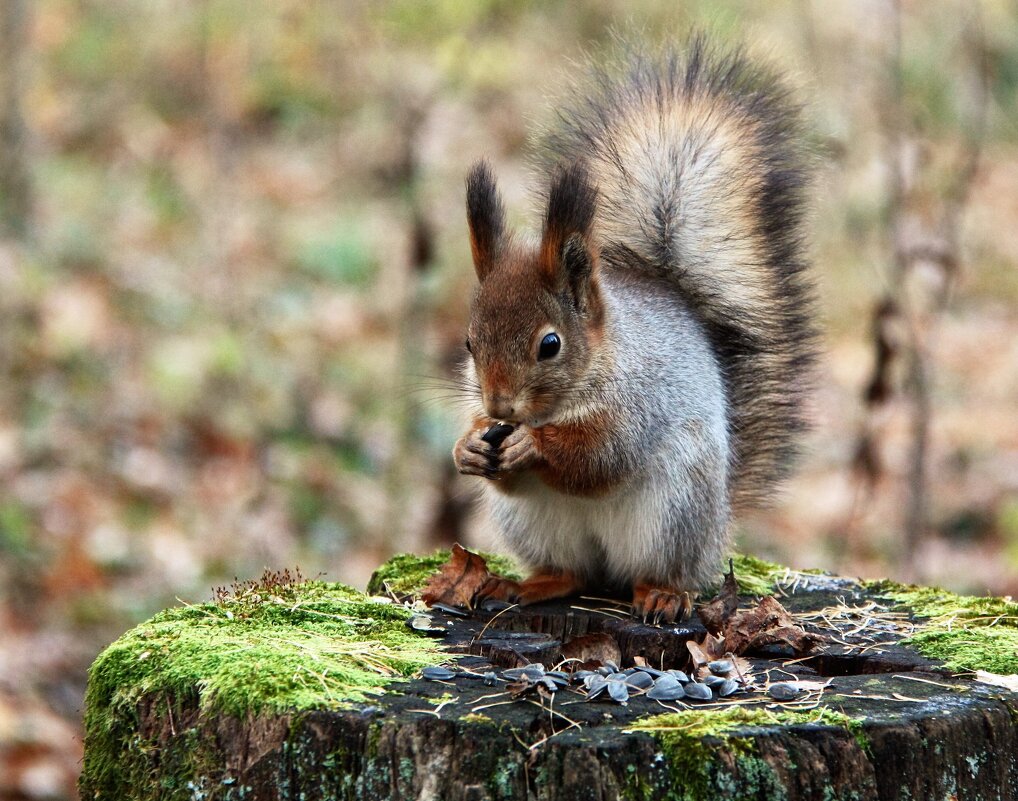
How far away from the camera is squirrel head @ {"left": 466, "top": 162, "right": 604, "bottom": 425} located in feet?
7.84

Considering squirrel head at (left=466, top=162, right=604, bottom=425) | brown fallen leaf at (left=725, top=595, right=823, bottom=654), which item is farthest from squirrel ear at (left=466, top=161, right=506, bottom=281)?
brown fallen leaf at (left=725, top=595, right=823, bottom=654)

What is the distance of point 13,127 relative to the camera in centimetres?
585

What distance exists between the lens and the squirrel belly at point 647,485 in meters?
2.46

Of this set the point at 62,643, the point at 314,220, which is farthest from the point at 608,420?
the point at 314,220

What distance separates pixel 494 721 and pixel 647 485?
2.90 feet

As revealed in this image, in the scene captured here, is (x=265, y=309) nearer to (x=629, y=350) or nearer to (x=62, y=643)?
(x=62, y=643)

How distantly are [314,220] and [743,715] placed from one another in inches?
246

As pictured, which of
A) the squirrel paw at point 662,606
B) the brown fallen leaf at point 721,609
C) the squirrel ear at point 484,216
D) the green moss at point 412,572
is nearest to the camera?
the brown fallen leaf at point 721,609

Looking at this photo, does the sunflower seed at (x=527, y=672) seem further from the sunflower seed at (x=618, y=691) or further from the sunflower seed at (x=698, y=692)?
the sunflower seed at (x=698, y=692)

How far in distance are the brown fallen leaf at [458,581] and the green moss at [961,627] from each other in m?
0.79

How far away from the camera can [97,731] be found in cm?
194

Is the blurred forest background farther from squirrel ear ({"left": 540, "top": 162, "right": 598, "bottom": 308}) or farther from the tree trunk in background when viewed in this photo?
squirrel ear ({"left": 540, "top": 162, "right": 598, "bottom": 308})

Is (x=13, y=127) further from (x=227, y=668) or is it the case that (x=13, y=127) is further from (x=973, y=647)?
(x=973, y=647)

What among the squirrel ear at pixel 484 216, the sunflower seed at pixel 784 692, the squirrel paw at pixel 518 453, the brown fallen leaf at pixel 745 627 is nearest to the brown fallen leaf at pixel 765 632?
the brown fallen leaf at pixel 745 627
